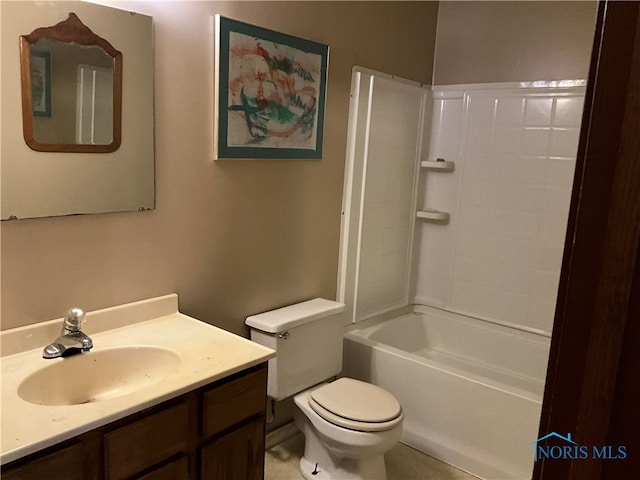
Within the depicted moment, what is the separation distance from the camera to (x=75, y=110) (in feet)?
5.54

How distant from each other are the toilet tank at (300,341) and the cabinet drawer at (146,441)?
2.65ft

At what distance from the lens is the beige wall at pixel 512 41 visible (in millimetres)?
2783

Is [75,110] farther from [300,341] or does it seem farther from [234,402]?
[300,341]

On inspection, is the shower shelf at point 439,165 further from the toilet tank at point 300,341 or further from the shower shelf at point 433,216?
the toilet tank at point 300,341

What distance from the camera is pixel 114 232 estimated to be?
1869mm

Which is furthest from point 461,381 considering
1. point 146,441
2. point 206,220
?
point 146,441

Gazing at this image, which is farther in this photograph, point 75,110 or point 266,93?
point 266,93

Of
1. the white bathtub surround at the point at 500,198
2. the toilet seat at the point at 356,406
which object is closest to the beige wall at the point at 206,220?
the toilet seat at the point at 356,406

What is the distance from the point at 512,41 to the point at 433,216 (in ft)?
3.52

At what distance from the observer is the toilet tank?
2.35 meters

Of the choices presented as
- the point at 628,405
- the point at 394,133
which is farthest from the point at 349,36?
the point at 628,405

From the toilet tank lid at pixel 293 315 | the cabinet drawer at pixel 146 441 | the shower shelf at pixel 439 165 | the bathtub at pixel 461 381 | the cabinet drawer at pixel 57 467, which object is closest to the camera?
the cabinet drawer at pixel 57 467

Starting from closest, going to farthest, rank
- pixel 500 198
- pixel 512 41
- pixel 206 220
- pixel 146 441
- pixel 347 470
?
pixel 146 441, pixel 206 220, pixel 347 470, pixel 512 41, pixel 500 198

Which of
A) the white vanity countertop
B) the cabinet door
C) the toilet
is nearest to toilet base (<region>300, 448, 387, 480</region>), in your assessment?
the toilet
